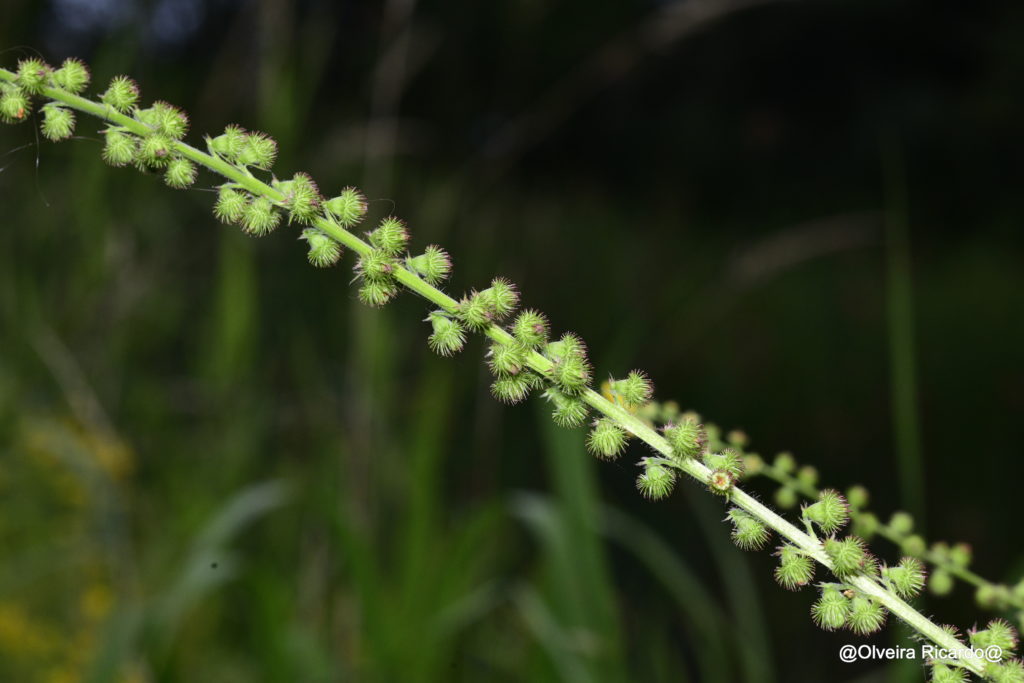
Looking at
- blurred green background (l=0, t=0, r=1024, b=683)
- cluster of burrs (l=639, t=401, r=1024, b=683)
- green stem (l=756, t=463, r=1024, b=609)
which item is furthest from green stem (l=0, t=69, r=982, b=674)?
green stem (l=756, t=463, r=1024, b=609)

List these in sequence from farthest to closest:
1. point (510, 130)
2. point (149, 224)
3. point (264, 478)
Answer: point (149, 224) → point (264, 478) → point (510, 130)

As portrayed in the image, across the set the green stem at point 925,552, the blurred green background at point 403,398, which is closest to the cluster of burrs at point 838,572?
the green stem at point 925,552

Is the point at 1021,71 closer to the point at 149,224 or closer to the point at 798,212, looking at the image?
the point at 798,212

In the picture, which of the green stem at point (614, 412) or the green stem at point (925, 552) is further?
the green stem at point (925, 552)

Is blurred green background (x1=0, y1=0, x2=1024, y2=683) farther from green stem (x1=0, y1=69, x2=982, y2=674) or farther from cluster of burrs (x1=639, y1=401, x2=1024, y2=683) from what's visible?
cluster of burrs (x1=639, y1=401, x2=1024, y2=683)

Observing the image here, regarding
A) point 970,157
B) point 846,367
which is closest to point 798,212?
point 970,157

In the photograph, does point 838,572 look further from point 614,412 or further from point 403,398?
point 403,398

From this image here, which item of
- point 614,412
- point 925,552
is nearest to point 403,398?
point 925,552

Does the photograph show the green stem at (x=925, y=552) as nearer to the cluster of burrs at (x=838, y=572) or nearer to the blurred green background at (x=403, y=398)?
the cluster of burrs at (x=838, y=572)
